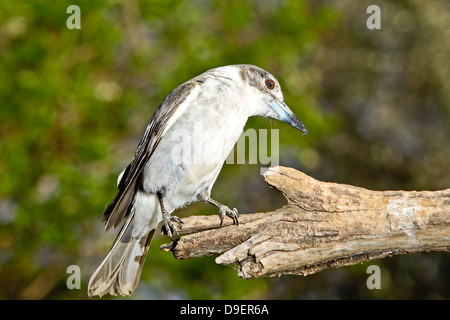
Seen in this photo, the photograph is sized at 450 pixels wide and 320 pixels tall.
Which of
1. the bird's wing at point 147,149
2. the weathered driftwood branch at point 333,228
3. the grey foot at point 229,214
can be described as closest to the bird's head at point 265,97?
the bird's wing at point 147,149

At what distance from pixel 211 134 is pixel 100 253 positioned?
3.28m

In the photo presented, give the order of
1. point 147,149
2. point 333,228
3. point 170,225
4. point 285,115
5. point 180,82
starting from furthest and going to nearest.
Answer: point 180,82, point 285,115, point 147,149, point 170,225, point 333,228

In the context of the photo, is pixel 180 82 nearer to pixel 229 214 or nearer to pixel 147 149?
pixel 147 149

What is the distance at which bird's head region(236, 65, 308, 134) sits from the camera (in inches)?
171

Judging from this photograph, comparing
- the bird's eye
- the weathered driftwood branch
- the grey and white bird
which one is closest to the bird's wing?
the grey and white bird

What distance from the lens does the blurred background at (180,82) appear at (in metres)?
6.36

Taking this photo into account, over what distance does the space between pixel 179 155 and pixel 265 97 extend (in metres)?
0.80

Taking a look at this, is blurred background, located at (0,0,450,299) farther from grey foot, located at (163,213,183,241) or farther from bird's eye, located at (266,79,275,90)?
grey foot, located at (163,213,183,241)

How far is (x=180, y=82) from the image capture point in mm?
6738

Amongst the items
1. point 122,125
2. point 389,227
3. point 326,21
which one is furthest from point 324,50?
point 389,227

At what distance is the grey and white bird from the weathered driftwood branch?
1.55 feet

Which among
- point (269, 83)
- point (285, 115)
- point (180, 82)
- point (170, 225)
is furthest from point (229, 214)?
point (180, 82)

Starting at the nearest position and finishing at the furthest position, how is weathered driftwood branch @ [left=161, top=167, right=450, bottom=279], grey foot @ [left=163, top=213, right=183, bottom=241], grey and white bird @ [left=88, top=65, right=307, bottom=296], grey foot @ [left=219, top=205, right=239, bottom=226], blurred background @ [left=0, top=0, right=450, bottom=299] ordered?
weathered driftwood branch @ [left=161, top=167, right=450, bottom=279], grey foot @ [left=219, top=205, right=239, bottom=226], grey foot @ [left=163, top=213, right=183, bottom=241], grey and white bird @ [left=88, top=65, right=307, bottom=296], blurred background @ [left=0, top=0, right=450, bottom=299]

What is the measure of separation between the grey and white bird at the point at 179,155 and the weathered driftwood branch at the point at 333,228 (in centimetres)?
47
